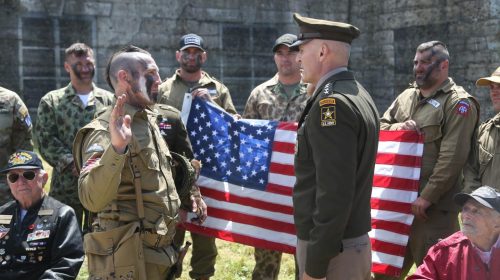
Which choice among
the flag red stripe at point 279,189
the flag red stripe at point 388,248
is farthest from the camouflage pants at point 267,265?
the flag red stripe at point 388,248

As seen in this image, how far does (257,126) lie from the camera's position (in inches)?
220

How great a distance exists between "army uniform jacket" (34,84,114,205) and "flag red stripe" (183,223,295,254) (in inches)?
46.8

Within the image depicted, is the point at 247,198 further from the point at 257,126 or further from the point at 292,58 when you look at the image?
the point at 292,58

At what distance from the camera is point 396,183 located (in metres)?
5.00

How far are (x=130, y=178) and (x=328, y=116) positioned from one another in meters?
1.19

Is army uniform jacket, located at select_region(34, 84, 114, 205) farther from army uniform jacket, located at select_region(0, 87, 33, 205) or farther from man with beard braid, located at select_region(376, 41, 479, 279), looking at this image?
man with beard braid, located at select_region(376, 41, 479, 279)

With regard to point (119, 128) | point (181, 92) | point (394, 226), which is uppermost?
point (181, 92)

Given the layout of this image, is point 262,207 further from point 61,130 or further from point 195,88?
point 61,130

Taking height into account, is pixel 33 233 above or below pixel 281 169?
below

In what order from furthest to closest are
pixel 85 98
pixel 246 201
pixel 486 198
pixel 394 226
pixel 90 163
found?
pixel 85 98 < pixel 246 201 < pixel 394 226 < pixel 486 198 < pixel 90 163

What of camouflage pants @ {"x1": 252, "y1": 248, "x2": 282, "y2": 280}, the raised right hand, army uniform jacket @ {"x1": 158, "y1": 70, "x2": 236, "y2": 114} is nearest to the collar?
the raised right hand

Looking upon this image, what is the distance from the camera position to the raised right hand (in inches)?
127

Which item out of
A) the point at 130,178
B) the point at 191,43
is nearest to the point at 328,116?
the point at 130,178

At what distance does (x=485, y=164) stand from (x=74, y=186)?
357 centimetres
